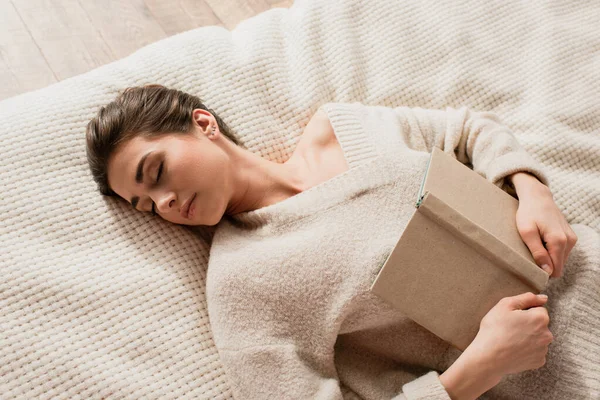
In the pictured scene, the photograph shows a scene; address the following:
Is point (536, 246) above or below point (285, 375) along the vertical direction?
above

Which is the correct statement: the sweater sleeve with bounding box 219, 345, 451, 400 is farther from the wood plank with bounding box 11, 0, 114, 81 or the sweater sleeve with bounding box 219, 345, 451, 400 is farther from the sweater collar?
the wood plank with bounding box 11, 0, 114, 81

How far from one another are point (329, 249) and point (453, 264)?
238 millimetres

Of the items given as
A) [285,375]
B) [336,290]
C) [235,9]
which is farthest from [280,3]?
[285,375]

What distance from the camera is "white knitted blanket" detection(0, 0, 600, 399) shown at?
1013 mm

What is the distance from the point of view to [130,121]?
3.55 ft

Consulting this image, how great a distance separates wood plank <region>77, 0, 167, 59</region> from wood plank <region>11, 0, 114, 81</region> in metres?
0.03

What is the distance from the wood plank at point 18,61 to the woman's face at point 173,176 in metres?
0.69

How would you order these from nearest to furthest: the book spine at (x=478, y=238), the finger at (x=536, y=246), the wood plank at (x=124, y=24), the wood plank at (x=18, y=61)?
the book spine at (x=478, y=238)
the finger at (x=536, y=246)
the wood plank at (x=18, y=61)
the wood plank at (x=124, y=24)

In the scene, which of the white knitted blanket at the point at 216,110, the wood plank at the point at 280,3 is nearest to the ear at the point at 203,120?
the white knitted blanket at the point at 216,110

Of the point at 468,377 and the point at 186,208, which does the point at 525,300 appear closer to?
the point at 468,377

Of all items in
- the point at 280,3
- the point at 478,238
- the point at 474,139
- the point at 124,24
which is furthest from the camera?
the point at 280,3

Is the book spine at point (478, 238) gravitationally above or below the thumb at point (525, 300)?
above

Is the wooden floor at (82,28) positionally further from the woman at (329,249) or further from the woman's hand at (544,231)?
the woman's hand at (544,231)

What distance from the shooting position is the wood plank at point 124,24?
170cm
